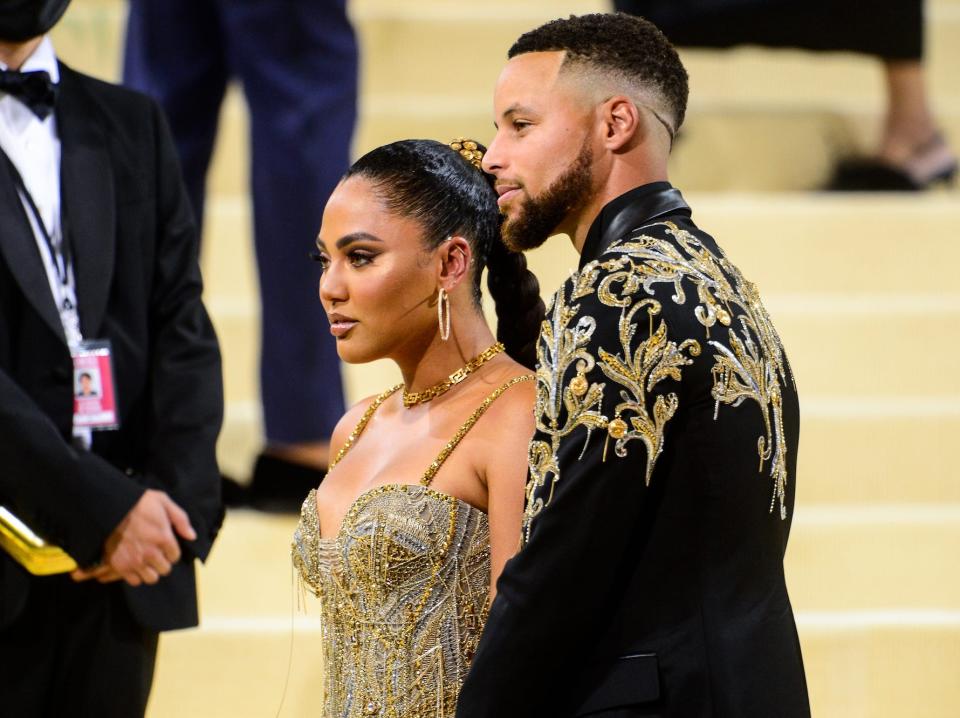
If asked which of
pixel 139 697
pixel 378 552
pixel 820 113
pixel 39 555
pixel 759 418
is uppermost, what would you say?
pixel 820 113

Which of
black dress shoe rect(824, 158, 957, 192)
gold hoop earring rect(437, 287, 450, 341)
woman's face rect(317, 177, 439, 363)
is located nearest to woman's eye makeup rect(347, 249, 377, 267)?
woman's face rect(317, 177, 439, 363)

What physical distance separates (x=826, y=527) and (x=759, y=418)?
7.57ft

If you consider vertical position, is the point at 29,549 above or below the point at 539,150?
below

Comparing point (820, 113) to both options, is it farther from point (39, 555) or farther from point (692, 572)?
point (692, 572)

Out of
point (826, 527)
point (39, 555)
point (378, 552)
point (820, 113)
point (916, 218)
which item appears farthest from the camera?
point (820, 113)

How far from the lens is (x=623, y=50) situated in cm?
194

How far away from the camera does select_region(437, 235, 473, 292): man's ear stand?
6.94 feet

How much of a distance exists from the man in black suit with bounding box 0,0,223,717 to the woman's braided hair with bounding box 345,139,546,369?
2.80 feet

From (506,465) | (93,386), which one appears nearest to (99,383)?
(93,386)

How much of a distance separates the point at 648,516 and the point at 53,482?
130 cm

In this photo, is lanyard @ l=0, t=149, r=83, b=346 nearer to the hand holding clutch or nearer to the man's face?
the hand holding clutch

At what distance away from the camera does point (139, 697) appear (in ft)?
9.29

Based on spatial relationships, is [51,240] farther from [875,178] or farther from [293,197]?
[875,178]

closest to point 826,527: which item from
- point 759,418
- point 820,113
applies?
point 820,113
